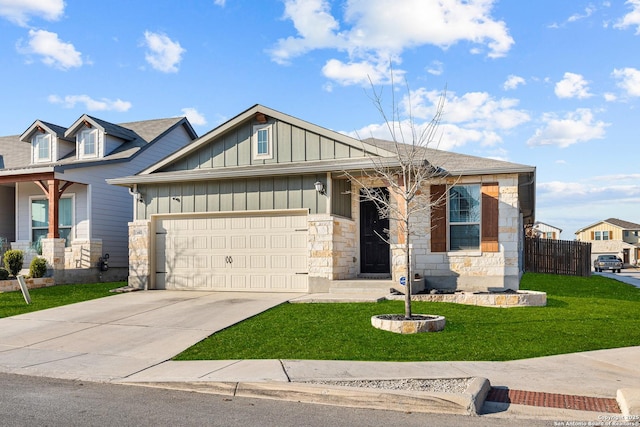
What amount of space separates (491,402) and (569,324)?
515 cm

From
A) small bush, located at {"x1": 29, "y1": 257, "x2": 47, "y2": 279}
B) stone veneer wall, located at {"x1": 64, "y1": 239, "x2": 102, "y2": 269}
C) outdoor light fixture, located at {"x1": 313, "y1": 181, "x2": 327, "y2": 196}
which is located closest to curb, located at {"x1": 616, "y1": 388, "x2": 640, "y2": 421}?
outdoor light fixture, located at {"x1": 313, "y1": 181, "x2": 327, "y2": 196}

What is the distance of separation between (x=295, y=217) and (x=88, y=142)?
1214 centimetres

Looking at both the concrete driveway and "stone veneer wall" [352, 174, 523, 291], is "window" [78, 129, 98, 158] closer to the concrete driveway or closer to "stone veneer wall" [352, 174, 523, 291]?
the concrete driveway

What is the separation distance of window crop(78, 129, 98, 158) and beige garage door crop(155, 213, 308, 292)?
7.70 meters

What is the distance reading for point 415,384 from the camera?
22.4 feet

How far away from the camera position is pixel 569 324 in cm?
1075

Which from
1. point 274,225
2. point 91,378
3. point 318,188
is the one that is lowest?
point 91,378

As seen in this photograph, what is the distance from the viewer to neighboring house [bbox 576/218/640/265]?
67250 millimetres

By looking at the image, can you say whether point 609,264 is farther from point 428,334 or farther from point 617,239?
point 428,334

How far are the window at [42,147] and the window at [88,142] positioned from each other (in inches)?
57.6

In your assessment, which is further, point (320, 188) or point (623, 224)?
point (623, 224)

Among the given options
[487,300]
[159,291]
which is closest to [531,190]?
[487,300]

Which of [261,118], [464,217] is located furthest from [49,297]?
[464,217]

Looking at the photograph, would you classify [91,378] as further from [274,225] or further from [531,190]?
[531,190]
